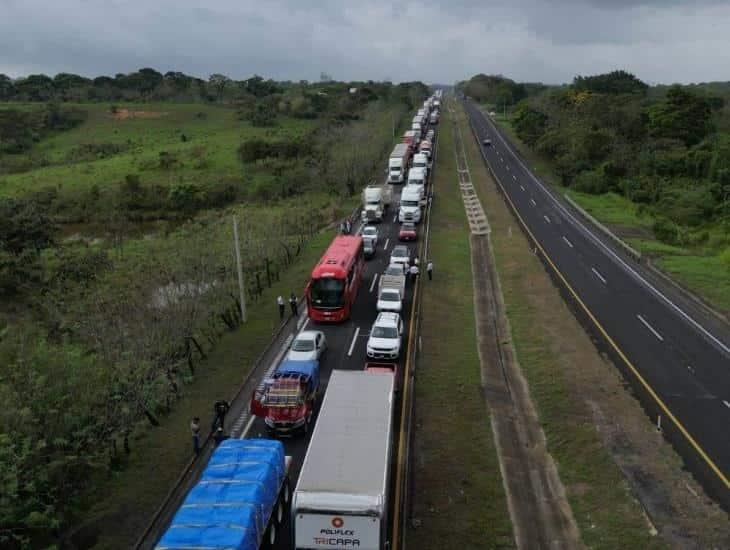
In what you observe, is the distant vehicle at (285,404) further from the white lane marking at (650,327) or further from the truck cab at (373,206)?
the truck cab at (373,206)

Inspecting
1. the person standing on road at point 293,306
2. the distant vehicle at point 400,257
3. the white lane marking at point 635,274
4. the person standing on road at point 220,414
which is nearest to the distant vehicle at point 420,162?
the white lane marking at point 635,274

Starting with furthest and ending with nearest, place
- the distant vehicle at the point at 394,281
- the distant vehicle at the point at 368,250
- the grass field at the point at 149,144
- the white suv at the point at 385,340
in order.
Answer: the grass field at the point at 149,144
the distant vehicle at the point at 368,250
the distant vehicle at the point at 394,281
the white suv at the point at 385,340

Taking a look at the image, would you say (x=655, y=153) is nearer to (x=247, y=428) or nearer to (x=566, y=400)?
(x=566, y=400)

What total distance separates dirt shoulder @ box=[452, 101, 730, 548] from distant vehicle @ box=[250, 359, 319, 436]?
8585mm

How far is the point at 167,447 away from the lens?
843 inches

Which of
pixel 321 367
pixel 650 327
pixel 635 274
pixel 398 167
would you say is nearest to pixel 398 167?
pixel 398 167

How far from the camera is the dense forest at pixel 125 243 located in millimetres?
17281

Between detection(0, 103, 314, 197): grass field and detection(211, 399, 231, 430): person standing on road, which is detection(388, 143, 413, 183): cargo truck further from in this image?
detection(211, 399, 231, 430): person standing on road

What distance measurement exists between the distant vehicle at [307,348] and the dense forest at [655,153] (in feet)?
125

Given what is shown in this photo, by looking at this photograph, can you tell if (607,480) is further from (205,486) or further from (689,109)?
(689,109)

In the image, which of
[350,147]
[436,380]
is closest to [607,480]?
[436,380]

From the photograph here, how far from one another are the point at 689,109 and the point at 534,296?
194ft

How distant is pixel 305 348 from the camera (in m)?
26.9

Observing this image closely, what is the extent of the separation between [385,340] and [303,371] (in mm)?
5225
